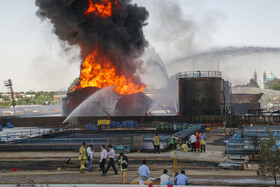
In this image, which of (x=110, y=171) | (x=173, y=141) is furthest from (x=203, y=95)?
(x=110, y=171)

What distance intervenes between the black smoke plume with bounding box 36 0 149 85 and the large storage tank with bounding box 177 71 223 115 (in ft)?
92.5

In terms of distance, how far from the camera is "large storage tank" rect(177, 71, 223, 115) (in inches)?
1876

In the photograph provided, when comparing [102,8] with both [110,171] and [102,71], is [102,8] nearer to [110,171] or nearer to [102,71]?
[102,71]

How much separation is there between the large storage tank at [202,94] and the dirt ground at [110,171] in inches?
884

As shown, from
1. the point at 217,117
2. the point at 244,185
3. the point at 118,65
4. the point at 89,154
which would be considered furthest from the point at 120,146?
the point at 118,65

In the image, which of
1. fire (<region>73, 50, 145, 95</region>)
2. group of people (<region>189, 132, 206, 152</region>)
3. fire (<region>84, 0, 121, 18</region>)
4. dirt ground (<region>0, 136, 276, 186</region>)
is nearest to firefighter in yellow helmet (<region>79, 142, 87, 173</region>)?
dirt ground (<region>0, 136, 276, 186</region>)

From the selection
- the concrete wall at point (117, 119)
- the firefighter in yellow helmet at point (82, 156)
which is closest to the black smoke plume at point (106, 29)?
the concrete wall at point (117, 119)

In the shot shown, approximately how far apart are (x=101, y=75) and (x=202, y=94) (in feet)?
109

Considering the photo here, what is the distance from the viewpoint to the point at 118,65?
75438 millimetres

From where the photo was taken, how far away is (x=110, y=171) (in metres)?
17.8

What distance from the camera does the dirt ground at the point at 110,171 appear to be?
14930 millimetres

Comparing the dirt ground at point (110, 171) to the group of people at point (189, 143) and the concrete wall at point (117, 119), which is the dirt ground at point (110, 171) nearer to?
the group of people at point (189, 143)

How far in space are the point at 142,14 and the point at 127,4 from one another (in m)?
4.29

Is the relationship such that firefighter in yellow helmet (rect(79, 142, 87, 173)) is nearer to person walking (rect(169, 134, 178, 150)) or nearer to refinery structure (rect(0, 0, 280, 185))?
refinery structure (rect(0, 0, 280, 185))
